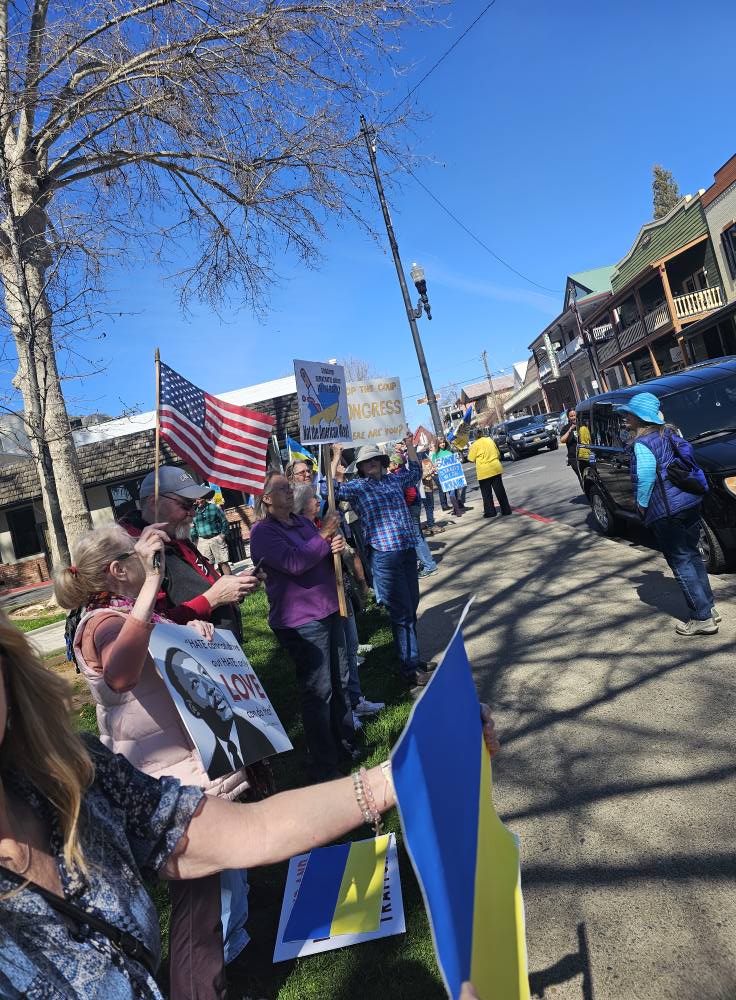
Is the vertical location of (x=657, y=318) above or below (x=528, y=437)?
above

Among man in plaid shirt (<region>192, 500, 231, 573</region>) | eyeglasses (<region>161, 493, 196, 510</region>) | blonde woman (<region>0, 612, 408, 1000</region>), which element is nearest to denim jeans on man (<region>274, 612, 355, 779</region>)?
eyeglasses (<region>161, 493, 196, 510</region>)

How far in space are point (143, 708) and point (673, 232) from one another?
35.9 m

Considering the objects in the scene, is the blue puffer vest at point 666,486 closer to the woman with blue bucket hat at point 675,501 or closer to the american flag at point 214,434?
the woman with blue bucket hat at point 675,501

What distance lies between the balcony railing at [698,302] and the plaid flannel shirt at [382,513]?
29.3m

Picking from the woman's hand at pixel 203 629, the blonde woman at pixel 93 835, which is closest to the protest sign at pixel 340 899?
the woman's hand at pixel 203 629

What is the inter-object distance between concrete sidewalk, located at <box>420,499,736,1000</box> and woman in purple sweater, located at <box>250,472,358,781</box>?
109cm

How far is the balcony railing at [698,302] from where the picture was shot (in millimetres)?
29678

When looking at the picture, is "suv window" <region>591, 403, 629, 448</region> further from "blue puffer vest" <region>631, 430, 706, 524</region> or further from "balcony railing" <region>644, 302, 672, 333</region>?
"balcony railing" <region>644, 302, 672, 333</region>

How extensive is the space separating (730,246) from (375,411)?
2484 centimetres

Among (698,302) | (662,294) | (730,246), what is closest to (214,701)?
(730,246)

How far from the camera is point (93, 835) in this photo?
1.38 meters

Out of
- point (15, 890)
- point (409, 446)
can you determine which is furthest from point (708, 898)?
point (409, 446)

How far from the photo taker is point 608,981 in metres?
2.33

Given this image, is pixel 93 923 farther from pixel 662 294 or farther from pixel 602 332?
pixel 602 332
